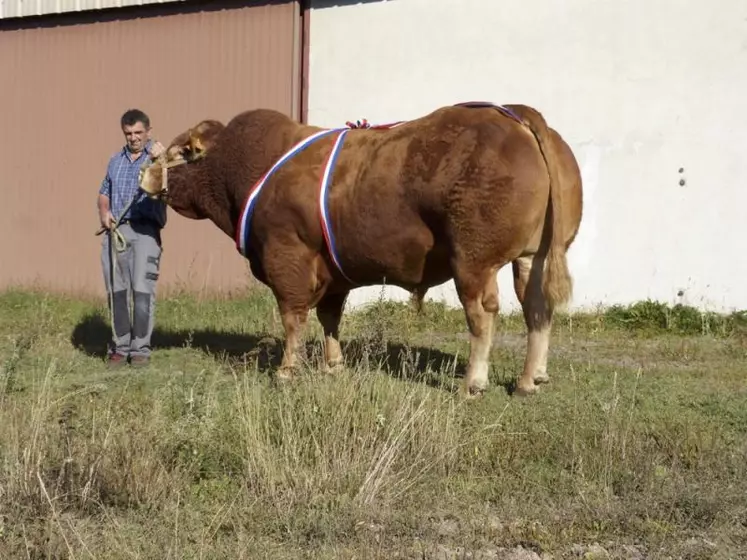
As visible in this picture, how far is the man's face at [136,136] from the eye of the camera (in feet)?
24.7

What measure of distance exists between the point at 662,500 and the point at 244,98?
797 centimetres

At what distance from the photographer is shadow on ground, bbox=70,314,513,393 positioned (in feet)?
23.2

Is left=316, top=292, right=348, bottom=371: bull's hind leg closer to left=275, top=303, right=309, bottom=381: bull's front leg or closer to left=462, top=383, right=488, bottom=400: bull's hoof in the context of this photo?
left=275, top=303, right=309, bottom=381: bull's front leg

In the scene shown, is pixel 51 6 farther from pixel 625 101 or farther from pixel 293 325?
pixel 293 325

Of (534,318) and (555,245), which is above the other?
(555,245)

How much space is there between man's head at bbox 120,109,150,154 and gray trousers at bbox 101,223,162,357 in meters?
0.59

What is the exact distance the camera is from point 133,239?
7.54 meters

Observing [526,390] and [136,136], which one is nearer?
[526,390]

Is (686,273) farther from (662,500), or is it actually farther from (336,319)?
(662,500)

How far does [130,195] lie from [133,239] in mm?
324

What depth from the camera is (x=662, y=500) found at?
4629 mm

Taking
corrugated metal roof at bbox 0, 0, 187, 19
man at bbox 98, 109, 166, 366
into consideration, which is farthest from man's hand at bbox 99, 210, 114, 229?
corrugated metal roof at bbox 0, 0, 187, 19

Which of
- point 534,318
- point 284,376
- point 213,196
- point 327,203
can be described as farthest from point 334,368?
point 213,196

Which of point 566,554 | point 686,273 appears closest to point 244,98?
point 686,273
